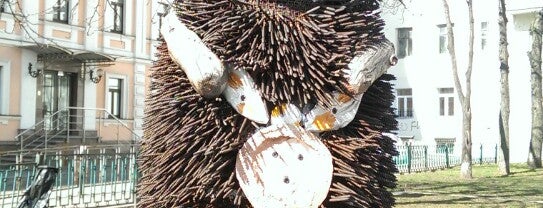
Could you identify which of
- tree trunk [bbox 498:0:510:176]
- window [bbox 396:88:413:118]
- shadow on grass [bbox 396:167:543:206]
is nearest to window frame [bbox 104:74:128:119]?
shadow on grass [bbox 396:167:543:206]

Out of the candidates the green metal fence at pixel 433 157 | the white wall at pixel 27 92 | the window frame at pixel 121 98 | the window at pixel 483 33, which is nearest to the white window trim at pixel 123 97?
the window frame at pixel 121 98

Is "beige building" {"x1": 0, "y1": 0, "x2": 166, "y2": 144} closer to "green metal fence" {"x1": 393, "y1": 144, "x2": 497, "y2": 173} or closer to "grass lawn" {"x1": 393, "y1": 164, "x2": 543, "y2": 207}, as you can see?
"green metal fence" {"x1": 393, "y1": 144, "x2": 497, "y2": 173}

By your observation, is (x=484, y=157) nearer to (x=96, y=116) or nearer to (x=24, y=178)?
(x=96, y=116)

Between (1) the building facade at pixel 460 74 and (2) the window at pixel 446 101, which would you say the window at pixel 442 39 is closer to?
(1) the building facade at pixel 460 74

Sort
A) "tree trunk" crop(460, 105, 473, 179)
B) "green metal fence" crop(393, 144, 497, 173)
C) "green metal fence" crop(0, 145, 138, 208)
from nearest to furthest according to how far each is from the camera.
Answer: "green metal fence" crop(0, 145, 138, 208) < "tree trunk" crop(460, 105, 473, 179) < "green metal fence" crop(393, 144, 497, 173)

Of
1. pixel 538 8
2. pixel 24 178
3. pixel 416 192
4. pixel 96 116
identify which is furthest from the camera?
pixel 538 8

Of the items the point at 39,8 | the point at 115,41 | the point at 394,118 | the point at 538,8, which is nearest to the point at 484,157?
the point at 538,8
